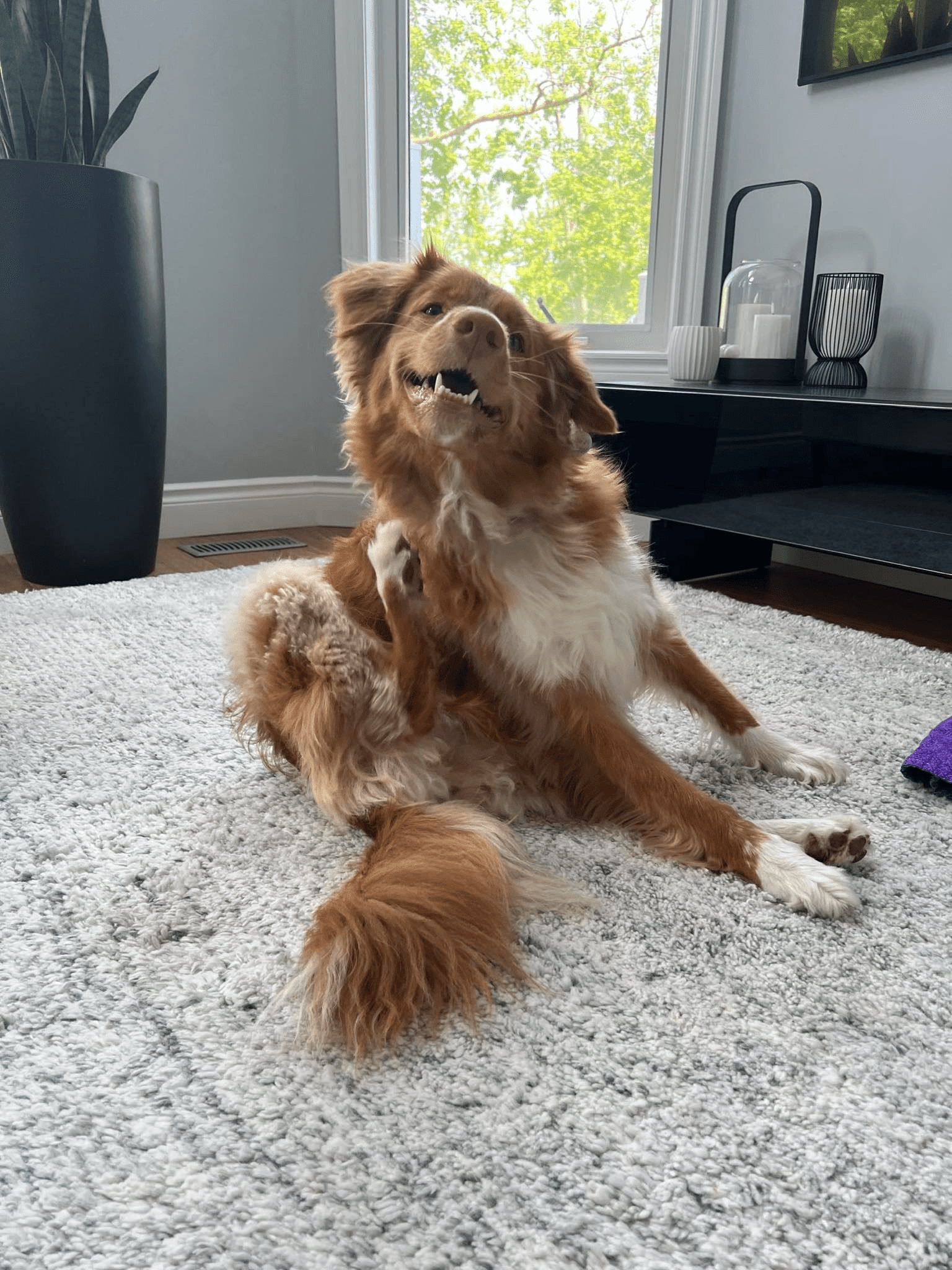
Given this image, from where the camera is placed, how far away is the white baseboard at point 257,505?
12.0 feet

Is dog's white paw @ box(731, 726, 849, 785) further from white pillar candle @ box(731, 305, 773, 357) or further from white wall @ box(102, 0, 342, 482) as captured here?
white wall @ box(102, 0, 342, 482)

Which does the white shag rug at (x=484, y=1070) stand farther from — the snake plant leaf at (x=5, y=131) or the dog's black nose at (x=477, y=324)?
the snake plant leaf at (x=5, y=131)

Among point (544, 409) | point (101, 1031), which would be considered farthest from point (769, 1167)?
point (544, 409)

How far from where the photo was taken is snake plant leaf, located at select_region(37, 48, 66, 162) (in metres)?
2.62

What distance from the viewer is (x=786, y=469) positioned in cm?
251

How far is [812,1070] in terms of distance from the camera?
88cm

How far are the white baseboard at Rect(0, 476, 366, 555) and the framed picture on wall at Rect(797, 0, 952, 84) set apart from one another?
211 cm

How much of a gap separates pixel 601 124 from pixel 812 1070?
11.7ft

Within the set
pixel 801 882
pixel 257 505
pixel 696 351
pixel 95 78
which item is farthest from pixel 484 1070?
pixel 257 505

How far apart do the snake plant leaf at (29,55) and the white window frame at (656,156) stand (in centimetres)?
112

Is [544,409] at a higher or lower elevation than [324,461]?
higher

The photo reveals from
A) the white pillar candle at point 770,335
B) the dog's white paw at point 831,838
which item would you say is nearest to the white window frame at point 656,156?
the white pillar candle at point 770,335

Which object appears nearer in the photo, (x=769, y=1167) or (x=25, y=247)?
(x=769, y=1167)

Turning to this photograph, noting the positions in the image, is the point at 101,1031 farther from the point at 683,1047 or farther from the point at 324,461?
the point at 324,461
